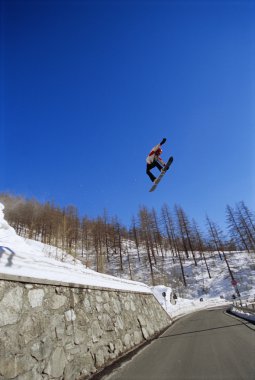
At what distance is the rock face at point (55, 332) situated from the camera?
117 inches

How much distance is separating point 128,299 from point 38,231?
4525 centimetres

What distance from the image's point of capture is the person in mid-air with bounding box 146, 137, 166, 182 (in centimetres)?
1049

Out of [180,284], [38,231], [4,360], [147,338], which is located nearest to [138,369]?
[4,360]

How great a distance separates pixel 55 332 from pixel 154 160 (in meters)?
8.30

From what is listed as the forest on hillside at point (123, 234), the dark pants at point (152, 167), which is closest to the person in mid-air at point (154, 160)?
the dark pants at point (152, 167)

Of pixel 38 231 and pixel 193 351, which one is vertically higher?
pixel 38 231

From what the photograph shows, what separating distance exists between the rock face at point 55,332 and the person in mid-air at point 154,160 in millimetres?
6155

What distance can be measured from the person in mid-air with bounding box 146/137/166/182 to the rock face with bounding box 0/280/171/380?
6155 mm

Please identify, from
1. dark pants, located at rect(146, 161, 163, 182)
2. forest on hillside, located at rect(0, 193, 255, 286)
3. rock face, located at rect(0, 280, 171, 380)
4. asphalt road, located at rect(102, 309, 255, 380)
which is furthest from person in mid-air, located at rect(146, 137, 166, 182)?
forest on hillside, located at rect(0, 193, 255, 286)

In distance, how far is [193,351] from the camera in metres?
5.55

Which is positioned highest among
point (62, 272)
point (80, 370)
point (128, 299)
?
point (62, 272)

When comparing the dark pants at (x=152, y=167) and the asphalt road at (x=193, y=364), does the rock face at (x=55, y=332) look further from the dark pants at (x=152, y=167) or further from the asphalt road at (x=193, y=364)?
the dark pants at (x=152, y=167)

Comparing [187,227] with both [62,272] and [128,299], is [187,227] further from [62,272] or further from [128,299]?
[62,272]

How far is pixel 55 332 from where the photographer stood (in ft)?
12.2
